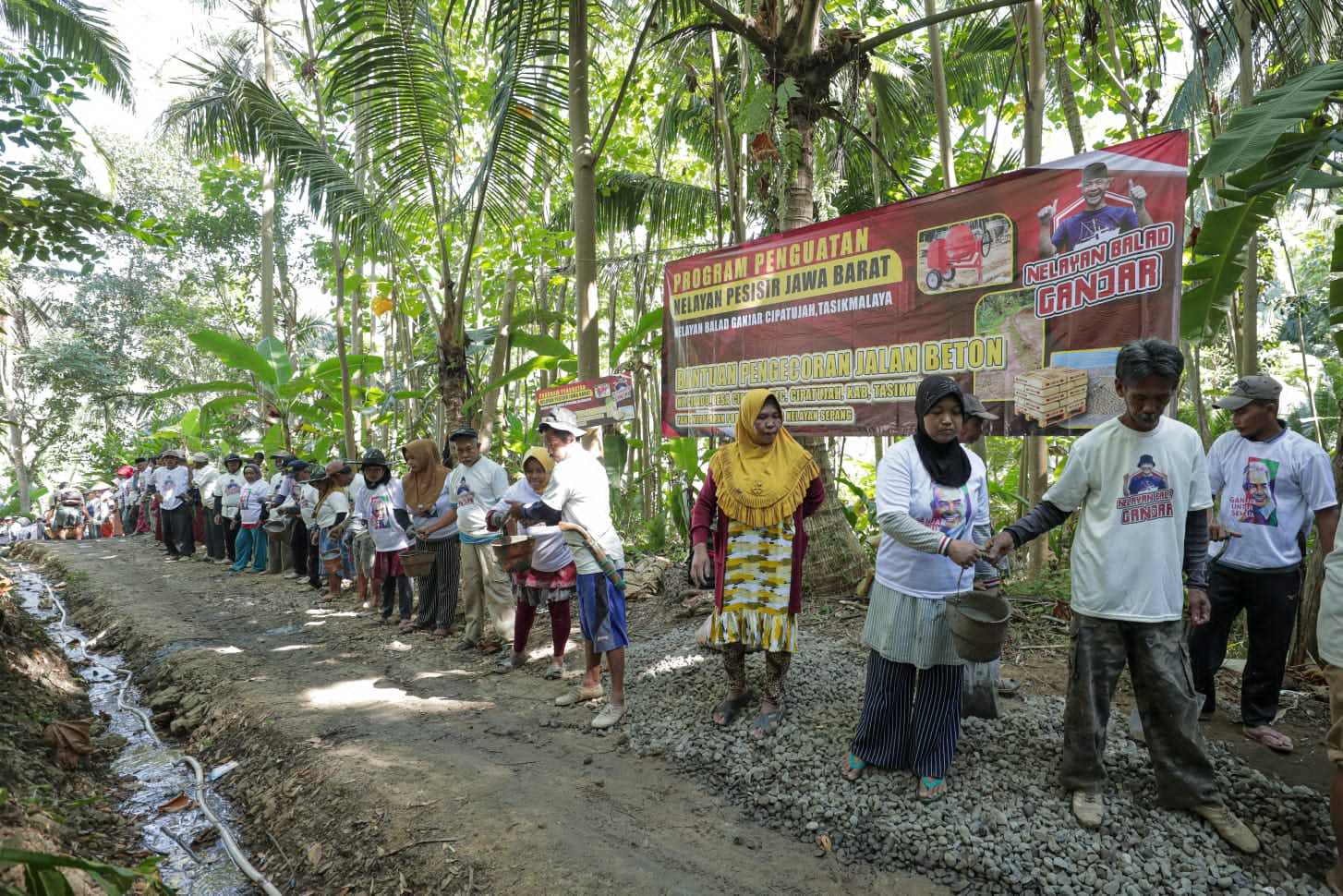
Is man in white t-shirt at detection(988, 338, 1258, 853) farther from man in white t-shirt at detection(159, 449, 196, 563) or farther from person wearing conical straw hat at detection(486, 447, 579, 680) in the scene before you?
man in white t-shirt at detection(159, 449, 196, 563)

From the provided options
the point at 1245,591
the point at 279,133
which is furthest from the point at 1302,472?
the point at 279,133

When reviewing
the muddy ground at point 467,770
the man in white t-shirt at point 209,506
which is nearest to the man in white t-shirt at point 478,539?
the muddy ground at point 467,770

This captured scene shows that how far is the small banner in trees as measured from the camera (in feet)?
20.5

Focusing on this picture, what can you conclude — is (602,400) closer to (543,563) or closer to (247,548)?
(543,563)

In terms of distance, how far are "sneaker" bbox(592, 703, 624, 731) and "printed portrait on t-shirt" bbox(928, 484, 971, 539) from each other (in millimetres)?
2189

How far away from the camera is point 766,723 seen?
12.9 feet

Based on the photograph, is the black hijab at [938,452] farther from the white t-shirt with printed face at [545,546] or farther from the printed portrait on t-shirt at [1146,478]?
the white t-shirt with printed face at [545,546]

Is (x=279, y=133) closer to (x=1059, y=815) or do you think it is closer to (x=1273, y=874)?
(x=1059, y=815)

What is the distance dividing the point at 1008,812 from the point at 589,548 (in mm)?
2446

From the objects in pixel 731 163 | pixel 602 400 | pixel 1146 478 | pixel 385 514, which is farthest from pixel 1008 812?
pixel 731 163

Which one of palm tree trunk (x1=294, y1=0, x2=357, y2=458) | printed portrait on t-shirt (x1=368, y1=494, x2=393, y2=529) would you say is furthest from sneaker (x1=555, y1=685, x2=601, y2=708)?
palm tree trunk (x1=294, y1=0, x2=357, y2=458)

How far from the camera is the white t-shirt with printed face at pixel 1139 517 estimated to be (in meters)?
2.86

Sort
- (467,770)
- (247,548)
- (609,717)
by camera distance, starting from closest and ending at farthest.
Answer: (467,770) < (609,717) < (247,548)

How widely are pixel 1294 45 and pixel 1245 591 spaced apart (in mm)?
9225
